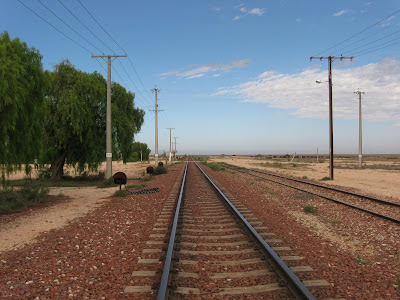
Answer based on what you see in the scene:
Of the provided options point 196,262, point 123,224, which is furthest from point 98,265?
point 123,224

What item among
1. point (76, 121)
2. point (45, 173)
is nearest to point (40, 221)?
point (76, 121)

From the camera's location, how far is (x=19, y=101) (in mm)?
10086

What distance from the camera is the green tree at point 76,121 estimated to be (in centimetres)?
2009

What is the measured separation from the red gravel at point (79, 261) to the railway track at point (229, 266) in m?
0.83

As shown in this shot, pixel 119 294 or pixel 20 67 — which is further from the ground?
pixel 20 67

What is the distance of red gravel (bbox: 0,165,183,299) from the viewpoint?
448 centimetres

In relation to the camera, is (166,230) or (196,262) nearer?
(196,262)

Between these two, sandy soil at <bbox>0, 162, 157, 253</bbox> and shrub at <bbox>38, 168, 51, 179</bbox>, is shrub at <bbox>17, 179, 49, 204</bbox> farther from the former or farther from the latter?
shrub at <bbox>38, 168, 51, 179</bbox>

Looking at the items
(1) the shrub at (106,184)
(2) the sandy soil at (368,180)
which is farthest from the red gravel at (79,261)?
(2) the sandy soil at (368,180)

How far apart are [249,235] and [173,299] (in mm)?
3344

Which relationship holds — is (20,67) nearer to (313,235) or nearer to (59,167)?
(313,235)

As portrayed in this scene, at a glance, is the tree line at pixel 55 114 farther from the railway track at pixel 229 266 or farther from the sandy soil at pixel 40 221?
the railway track at pixel 229 266

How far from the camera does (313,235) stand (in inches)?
298

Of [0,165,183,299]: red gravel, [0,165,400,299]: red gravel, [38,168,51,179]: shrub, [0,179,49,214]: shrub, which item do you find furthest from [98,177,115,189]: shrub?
[0,165,183,299]: red gravel
